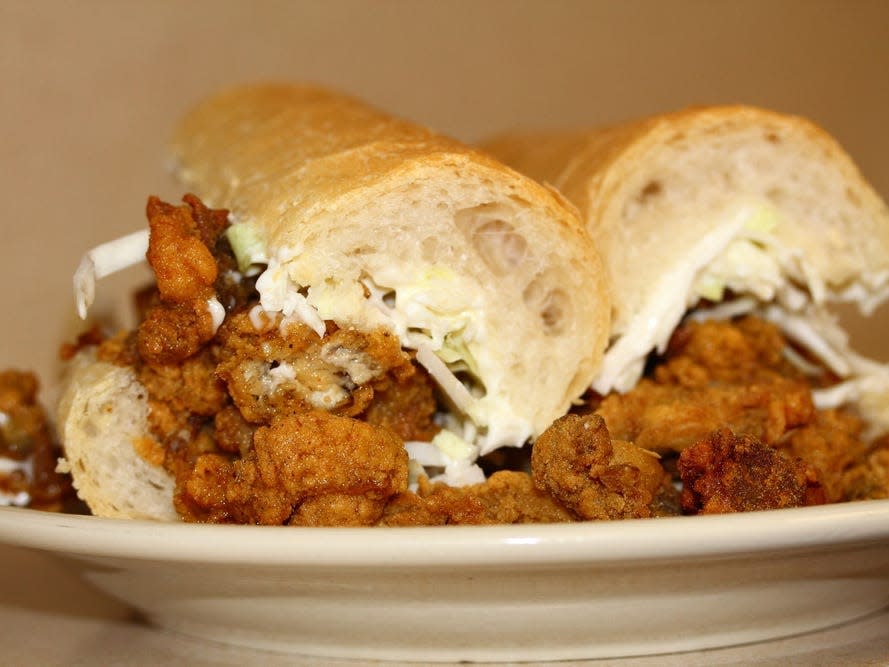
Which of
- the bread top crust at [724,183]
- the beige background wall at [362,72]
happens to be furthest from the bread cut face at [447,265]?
the beige background wall at [362,72]

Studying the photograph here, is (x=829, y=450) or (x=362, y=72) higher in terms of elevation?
(x=362, y=72)

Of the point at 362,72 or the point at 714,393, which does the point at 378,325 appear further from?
the point at 362,72

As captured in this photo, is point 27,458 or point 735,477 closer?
point 735,477

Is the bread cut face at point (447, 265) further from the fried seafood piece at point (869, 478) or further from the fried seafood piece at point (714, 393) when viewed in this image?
the fried seafood piece at point (869, 478)

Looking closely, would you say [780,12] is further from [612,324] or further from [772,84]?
[612,324]

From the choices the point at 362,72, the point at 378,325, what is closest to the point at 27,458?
the point at 378,325

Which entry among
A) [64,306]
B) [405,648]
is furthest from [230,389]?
[64,306]
